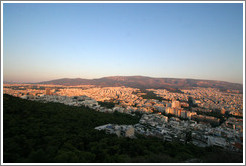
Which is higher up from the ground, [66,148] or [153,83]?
[153,83]

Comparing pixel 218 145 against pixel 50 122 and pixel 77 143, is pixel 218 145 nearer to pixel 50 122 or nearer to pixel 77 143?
pixel 77 143

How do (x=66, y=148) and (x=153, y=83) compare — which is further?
(x=153, y=83)

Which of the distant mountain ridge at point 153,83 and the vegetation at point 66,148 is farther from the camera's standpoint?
the distant mountain ridge at point 153,83

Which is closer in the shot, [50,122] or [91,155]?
[91,155]


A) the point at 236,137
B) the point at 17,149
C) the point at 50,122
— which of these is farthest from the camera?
the point at 236,137

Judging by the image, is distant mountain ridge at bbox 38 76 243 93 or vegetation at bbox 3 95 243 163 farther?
distant mountain ridge at bbox 38 76 243 93

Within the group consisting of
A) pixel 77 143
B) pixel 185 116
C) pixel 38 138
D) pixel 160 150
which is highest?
pixel 38 138

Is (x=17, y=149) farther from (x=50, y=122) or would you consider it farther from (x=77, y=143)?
(x=50, y=122)

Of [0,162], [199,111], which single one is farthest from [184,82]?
[0,162]

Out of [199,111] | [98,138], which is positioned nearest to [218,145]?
[98,138]

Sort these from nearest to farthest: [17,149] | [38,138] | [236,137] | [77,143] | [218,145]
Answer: [17,149]
[38,138]
[77,143]
[218,145]
[236,137]

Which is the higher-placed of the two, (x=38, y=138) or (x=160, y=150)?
(x=38, y=138)
